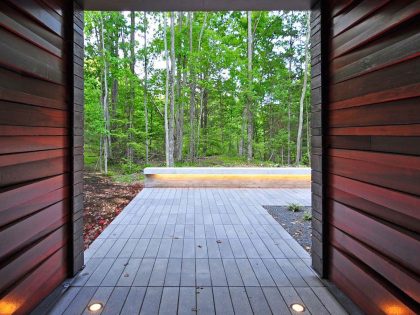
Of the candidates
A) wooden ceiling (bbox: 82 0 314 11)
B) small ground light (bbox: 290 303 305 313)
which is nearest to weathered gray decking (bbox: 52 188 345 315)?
small ground light (bbox: 290 303 305 313)

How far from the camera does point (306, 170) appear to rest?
7.33 metres

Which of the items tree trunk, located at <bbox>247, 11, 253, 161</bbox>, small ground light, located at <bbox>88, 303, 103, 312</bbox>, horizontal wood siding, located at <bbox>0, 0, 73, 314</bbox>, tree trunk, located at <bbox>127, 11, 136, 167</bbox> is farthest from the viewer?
tree trunk, located at <bbox>127, 11, 136, 167</bbox>

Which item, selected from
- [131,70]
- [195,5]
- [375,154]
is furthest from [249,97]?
[375,154]

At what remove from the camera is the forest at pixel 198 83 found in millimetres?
10984

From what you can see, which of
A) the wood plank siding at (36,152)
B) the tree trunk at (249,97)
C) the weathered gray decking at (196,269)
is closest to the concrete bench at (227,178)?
the weathered gray decking at (196,269)

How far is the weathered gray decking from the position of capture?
2.05 m

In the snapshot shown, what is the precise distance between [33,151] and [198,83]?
990 centimetres

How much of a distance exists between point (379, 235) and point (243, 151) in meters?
12.8

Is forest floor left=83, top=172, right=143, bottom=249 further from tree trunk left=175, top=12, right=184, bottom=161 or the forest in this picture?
tree trunk left=175, top=12, right=184, bottom=161

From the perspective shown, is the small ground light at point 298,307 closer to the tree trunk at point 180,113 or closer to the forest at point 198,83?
the forest at point 198,83

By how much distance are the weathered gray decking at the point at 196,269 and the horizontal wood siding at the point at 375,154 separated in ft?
1.53

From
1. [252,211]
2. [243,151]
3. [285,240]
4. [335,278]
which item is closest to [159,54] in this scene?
[243,151]

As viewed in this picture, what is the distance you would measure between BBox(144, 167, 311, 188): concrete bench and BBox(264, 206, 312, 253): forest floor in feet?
6.80

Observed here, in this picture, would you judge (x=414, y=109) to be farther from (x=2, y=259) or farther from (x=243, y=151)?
(x=243, y=151)
